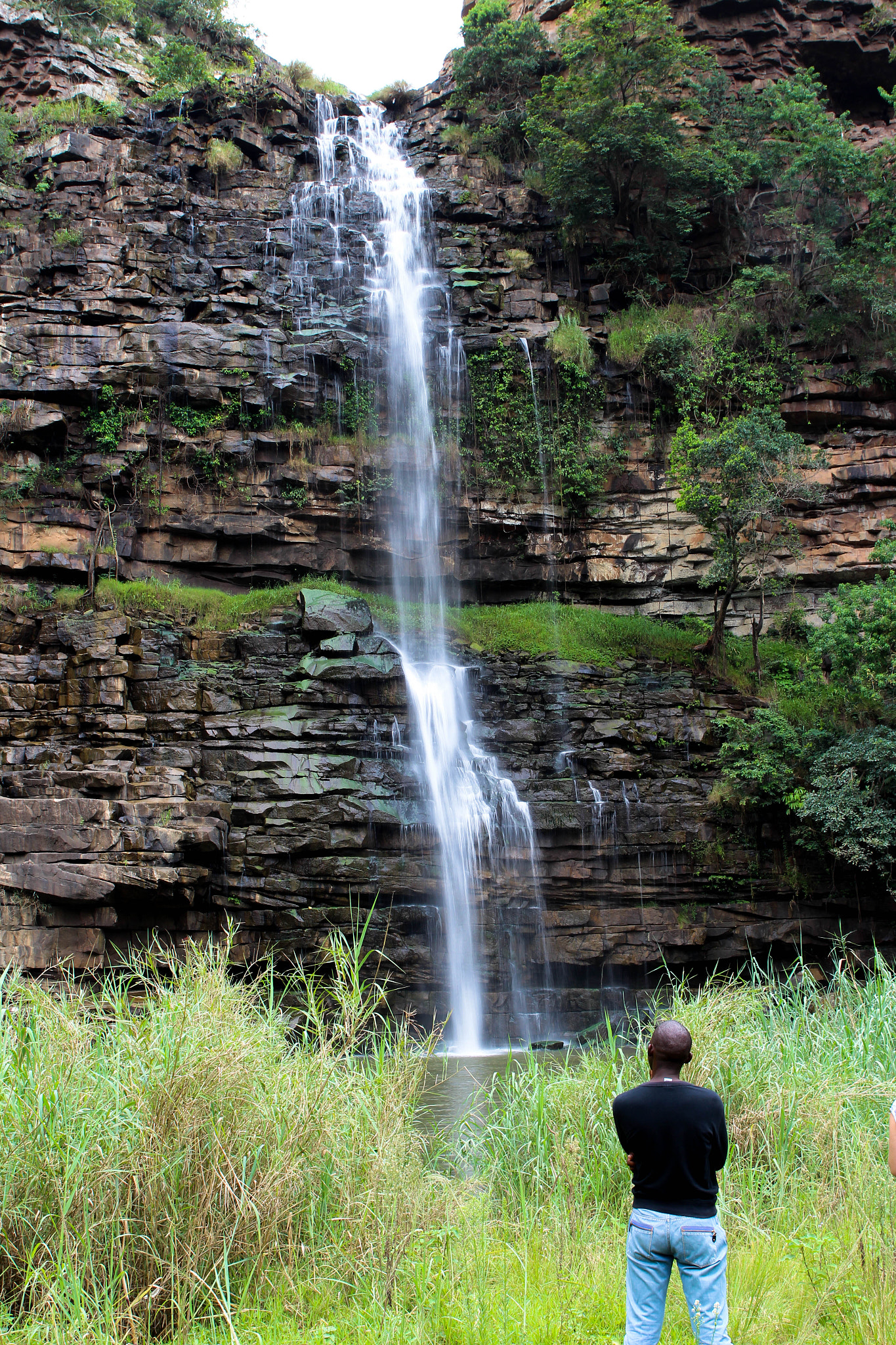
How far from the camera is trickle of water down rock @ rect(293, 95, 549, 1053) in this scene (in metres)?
13.1

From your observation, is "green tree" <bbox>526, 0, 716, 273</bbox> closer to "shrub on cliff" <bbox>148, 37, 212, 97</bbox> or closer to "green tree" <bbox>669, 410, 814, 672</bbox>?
"green tree" <bbox>669, 410, 814, 672</bbox>

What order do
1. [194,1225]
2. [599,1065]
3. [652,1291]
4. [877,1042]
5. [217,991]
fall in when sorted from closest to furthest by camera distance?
[652,1291] < [194,1225] < [217,991] < [599,1065] < [877,1042]

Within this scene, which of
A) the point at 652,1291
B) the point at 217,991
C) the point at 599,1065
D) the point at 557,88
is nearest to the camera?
the point at 652,1291

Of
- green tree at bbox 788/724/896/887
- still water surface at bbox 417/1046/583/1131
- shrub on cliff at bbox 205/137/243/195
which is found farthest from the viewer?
shrub on cliff at bbox 205/137/243/195

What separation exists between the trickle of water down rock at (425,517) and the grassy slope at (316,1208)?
7.12 m

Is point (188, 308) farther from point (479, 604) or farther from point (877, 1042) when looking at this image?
point (877, 1042)

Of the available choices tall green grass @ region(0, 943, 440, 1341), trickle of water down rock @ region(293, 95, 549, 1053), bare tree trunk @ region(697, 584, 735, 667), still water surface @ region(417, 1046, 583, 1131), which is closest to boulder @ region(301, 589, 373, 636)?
trickle of water down rock @ region(293, 95, 549, 1053)

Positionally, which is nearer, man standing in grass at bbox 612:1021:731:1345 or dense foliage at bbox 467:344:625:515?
man standing in grass at bbox 612:1021:731:1345

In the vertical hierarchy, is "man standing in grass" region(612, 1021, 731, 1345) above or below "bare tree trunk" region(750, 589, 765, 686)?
below

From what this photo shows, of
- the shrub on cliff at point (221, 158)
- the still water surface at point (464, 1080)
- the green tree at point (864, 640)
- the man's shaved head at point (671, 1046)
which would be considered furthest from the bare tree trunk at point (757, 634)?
the shrub on cliff at point (221, 158)

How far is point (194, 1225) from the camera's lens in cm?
408

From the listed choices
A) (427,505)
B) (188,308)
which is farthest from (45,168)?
(427,505)

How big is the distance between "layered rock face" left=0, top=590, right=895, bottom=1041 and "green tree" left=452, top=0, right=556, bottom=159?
15.7 metres

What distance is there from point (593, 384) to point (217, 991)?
61.6 ft
